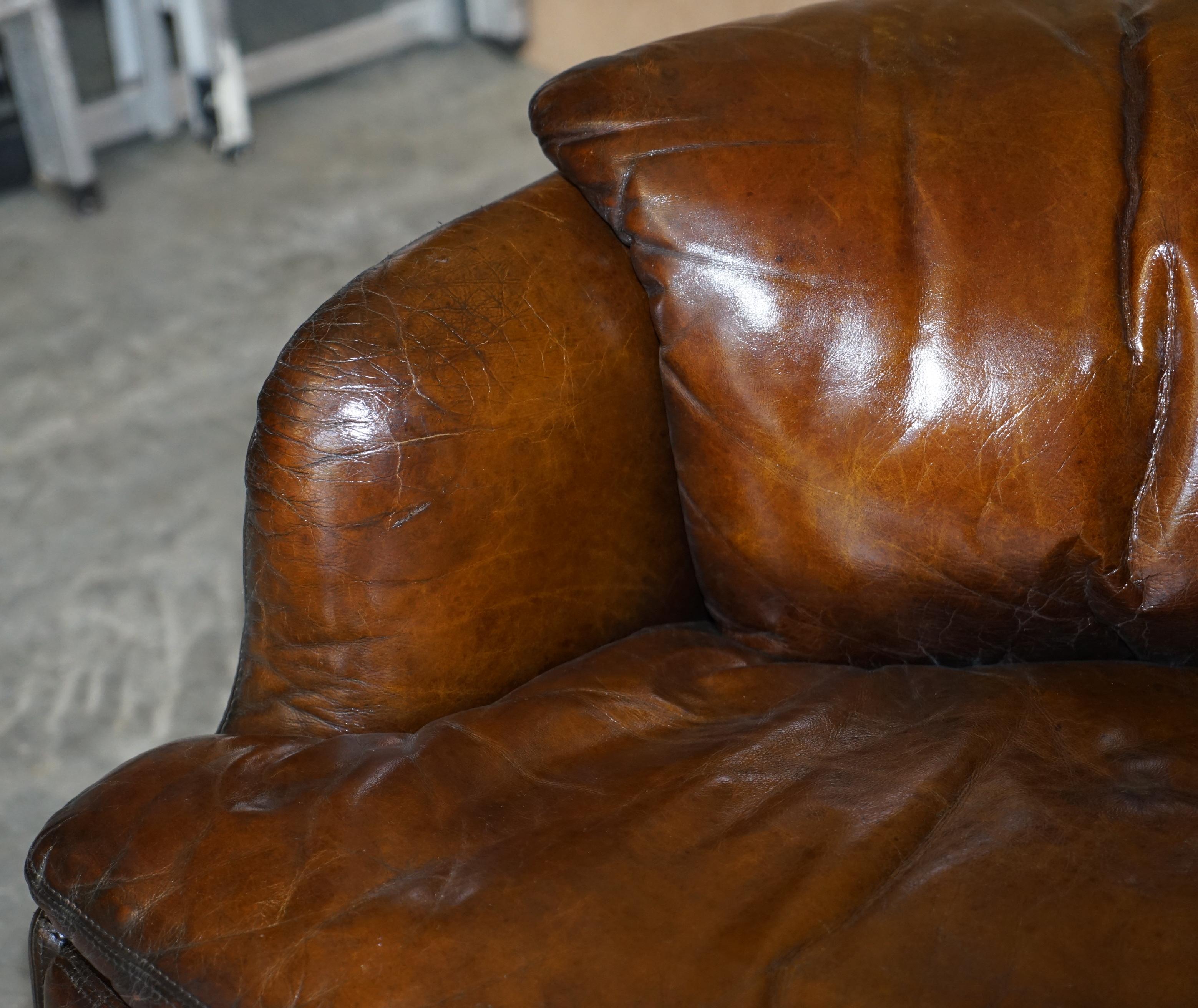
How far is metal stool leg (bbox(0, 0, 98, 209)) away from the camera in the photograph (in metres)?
2.63

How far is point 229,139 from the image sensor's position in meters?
3.08

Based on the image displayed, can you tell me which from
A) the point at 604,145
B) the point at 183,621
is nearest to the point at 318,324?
the point at 604,145

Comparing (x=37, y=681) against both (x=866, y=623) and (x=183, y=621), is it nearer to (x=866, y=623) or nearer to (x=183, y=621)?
(x=183, y=621)

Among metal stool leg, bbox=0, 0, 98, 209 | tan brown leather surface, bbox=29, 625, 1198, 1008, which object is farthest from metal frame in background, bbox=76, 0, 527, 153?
tan brown leather surface, bbox=29, 625, 1198, 1008

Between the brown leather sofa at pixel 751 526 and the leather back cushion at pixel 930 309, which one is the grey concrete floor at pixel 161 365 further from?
the leather back cushion at pixel 930 309

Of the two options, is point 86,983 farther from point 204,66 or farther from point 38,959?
point 204,66

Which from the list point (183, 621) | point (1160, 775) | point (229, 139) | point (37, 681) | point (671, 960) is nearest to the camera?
point (671, 960)

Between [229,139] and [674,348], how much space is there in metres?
2.36

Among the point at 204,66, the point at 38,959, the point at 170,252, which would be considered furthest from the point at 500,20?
the point at 38,959

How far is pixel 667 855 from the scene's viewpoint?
0.89 meters

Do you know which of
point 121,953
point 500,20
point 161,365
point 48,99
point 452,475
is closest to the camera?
point 121,953

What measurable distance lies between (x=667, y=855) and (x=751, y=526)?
0.96ft

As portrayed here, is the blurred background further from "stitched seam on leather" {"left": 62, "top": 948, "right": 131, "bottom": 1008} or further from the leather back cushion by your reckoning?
the leather back cushion

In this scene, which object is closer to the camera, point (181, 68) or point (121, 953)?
point (121, 953)
